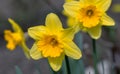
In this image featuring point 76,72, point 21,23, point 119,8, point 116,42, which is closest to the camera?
point 76,72

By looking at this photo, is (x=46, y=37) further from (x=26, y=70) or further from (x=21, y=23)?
(x=21, y=23)

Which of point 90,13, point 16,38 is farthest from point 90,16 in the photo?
point 16,38

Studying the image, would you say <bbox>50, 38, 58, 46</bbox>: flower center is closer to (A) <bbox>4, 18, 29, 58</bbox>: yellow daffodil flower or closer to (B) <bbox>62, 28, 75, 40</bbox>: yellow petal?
(B) <bbox>62, 28, 75, 40</bbox>: yellow petal

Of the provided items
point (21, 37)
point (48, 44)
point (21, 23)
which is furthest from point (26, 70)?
point (48, 44)

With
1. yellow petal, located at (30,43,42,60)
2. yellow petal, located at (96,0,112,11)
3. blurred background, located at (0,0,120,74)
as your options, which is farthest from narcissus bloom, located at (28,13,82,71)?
blurred background, located at (0,0,120,74)

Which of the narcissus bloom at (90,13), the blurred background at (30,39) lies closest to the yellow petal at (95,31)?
the narcissus bloom at (90,13)

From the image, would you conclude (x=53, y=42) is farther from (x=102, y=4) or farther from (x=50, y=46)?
(x=102, y=4)

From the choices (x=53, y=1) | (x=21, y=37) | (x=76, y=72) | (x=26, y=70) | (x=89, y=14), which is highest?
(x=89, y=14)
